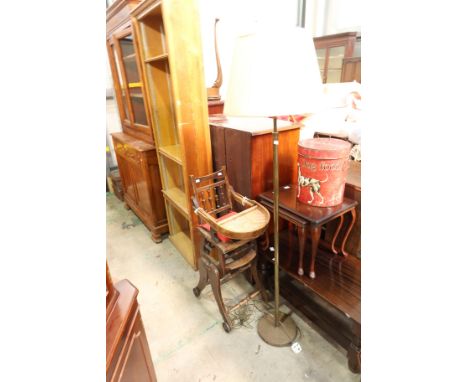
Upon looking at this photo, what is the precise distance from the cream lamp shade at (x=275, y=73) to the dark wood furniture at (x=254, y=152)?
60 centimetres

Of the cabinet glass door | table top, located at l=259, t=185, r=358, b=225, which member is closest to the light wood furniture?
the cabinet glass door

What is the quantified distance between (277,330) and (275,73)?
144 cm

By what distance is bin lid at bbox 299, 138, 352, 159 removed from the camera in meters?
1.22

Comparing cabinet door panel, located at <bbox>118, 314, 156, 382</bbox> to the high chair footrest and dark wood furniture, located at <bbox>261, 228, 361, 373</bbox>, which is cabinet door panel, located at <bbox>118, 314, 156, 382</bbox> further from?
dark wood furniture, located at <bbox>261, 228, 361, 373</bbox>

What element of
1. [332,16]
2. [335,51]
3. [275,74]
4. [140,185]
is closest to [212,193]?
[275,74]

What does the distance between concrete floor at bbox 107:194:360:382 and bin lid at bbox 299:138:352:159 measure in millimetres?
1089

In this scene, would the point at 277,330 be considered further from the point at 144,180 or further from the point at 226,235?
the point at 144,180

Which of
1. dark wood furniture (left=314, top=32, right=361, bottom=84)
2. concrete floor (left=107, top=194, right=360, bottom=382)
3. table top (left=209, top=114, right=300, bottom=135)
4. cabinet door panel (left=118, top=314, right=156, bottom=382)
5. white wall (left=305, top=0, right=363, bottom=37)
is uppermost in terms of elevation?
white wall (left=305, top=0, right=363, bottom=37)

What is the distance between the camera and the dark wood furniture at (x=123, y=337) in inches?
25.6

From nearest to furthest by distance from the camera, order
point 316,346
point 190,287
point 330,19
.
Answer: point 316,346 → point 190,287 → point 330,19
